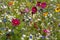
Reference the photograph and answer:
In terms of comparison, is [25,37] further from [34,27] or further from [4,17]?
[4,17]

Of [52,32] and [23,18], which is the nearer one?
[52,32]

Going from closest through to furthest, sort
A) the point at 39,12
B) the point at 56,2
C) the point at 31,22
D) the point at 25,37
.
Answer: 1. the point at 25,37
2. the point at 31,22
3. the point at 39,12
4. the point at 56,2

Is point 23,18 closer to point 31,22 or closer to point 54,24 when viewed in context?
point 31,22

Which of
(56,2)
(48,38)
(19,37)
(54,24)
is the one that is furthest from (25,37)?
(56,2)

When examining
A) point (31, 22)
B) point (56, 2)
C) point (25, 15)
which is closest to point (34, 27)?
point (31, 22)

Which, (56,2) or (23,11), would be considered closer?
(23,11)

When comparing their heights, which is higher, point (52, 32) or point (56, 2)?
point (56, 2)

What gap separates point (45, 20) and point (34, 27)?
1.57 feet

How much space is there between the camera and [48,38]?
16.6 feet

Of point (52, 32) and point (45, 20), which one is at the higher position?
point (45, 20)

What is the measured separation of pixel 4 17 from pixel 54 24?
1034mm

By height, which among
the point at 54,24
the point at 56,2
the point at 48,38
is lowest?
the point at 48,38

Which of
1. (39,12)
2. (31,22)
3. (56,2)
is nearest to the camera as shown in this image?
(31,22)

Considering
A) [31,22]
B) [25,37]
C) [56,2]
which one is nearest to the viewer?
[25,37]
